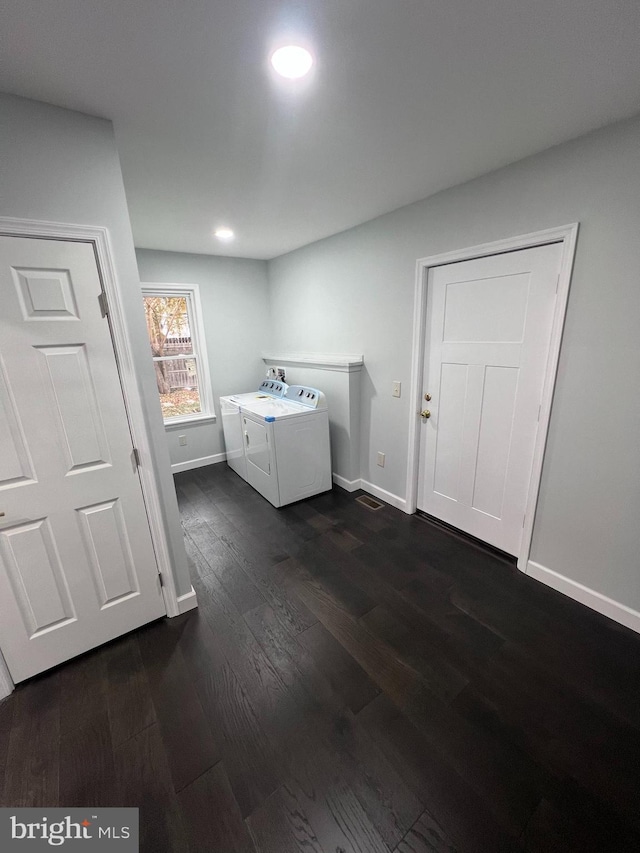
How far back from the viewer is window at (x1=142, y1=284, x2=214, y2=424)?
3.67 meters

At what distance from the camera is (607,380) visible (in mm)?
1669

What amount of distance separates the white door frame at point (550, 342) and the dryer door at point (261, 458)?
117 centimetres

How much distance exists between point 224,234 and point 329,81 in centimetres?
201

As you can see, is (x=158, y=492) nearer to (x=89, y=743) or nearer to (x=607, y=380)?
(x=89, y=743)

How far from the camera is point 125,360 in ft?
5.06

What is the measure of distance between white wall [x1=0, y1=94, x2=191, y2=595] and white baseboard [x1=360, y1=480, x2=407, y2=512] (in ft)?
7.26

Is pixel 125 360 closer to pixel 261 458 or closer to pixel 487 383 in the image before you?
pixel 261 458

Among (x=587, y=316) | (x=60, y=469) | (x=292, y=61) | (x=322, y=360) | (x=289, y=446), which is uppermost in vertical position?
(x=292, y=61)

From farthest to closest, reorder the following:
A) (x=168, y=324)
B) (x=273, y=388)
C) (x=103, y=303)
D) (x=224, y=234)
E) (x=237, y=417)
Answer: (x=273, y=388) → (x=168, y=324) → (x=237, y=417) → (x=224, y=234) → (x=103, y=303)

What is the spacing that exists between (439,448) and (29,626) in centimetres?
259

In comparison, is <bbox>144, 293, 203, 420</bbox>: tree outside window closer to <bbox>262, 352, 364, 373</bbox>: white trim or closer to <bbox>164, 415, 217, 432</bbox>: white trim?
<bbox>164, 415, 217, 432</bbox>: white trim

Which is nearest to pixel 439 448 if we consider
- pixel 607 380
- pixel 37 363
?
pixel 607 380

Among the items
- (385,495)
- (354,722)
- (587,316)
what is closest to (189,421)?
(385,495)

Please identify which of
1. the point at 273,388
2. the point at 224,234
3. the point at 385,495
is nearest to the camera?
the point at 224,234
